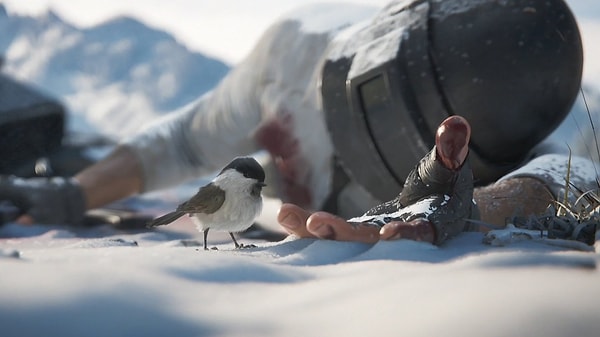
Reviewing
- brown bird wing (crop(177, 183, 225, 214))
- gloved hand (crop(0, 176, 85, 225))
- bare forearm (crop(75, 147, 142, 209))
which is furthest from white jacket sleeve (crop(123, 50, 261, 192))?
brown bird wing (crop(177, 183, 225, 214))

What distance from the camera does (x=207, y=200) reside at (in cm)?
74

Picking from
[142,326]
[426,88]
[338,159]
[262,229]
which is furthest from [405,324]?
[262,229]

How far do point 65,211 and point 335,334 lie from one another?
58.6 inches

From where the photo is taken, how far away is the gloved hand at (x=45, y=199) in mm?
1664

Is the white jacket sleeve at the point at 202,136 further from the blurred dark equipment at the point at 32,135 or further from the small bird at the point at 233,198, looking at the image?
the small bird at the point at 233,198

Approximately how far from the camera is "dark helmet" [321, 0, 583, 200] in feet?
4.10

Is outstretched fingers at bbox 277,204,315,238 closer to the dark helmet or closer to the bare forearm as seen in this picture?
the dark helmet

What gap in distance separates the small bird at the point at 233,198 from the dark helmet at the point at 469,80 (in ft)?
1.98

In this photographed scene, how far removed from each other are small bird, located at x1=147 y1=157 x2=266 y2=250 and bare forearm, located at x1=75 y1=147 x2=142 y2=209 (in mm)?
1247

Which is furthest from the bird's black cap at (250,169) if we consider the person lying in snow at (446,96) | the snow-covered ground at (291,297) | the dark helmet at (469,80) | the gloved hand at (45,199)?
the gloved hand at (45,199)

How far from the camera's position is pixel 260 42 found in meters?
1.91

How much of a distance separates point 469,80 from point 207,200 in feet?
2.26

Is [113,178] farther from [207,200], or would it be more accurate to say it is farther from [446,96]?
[207,200]

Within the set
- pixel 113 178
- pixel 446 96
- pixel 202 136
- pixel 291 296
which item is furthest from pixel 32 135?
pixel 291 296
